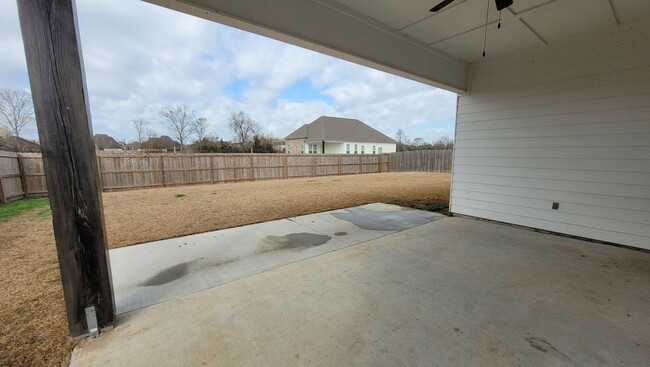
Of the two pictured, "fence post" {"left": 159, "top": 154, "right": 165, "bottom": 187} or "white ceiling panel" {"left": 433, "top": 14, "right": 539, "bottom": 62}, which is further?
"fence post" {"left": 159, "top": 154, "right": 165, "bottom": 187}

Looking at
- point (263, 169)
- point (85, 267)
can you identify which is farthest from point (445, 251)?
point (263, 169)

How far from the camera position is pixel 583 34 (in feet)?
11.3

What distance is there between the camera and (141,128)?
21.3m

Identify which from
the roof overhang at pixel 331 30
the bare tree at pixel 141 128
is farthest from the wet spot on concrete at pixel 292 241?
the bare tree at pixel 141 128

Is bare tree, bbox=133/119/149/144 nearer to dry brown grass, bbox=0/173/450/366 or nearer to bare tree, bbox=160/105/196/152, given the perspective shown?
bare tree, bbox=160/105/196/152

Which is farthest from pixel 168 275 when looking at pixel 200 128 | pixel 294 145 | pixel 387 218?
pixel 294 145

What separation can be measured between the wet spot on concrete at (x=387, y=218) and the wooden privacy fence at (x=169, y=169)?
27.1 feet

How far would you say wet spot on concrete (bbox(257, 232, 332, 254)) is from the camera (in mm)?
3344

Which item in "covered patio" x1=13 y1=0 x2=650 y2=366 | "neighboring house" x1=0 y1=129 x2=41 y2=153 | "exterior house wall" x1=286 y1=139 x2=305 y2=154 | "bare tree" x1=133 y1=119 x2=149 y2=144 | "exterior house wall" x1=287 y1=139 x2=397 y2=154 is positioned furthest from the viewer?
"exterior house wall" x1=286 y1=139 x2=305 y2=154

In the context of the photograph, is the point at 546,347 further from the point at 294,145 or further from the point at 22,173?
the point at 294,145

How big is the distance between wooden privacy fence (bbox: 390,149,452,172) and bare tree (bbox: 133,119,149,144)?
21.7m

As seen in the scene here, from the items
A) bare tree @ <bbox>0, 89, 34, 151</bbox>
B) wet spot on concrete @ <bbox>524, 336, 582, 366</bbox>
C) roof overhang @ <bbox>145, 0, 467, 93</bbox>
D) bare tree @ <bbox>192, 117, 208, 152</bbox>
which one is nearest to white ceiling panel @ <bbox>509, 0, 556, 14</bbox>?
roof overhang @ <bbox>145, 0, 467, 93</bbox>

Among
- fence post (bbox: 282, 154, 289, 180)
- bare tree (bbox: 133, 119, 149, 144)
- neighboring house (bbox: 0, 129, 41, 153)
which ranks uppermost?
bare tree (bbox: 133, 119, 149, 144)

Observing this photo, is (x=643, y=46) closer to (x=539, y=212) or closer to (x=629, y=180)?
(x=629, y=180)
